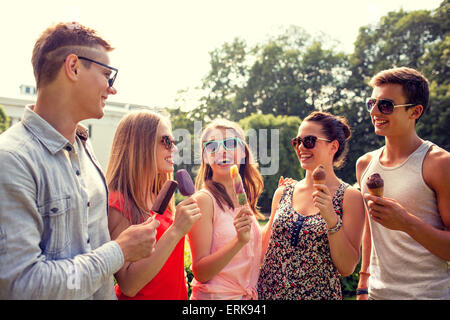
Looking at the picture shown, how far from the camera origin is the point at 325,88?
134 feet

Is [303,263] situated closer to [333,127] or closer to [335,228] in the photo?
[335,228]

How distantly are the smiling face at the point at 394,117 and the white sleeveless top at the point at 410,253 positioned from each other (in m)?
0.24

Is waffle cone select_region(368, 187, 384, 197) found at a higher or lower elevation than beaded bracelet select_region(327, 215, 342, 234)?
higher

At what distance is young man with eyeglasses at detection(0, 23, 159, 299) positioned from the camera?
1.87m

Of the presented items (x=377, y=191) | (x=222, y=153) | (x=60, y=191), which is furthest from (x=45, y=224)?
(x=377, y=191)

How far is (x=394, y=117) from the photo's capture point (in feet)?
10.9

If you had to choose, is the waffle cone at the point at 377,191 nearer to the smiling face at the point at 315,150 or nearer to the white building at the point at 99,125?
the smiling face at the point at 315,150

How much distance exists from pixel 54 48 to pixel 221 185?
1.91 m

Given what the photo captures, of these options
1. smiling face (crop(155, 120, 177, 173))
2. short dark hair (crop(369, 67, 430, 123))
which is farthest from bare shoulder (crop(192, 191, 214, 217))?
short dark hair (crop(369, 67, 430, 123))

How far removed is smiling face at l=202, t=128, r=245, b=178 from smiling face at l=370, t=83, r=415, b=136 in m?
1.38

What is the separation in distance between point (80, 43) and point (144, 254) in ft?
4.80

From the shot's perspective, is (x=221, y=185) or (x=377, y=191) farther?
(x=221, y=185)

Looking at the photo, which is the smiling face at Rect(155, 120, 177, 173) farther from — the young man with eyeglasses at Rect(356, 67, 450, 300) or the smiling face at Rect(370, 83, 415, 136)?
the smiling face at Rect(370, 83, 415, 136)
